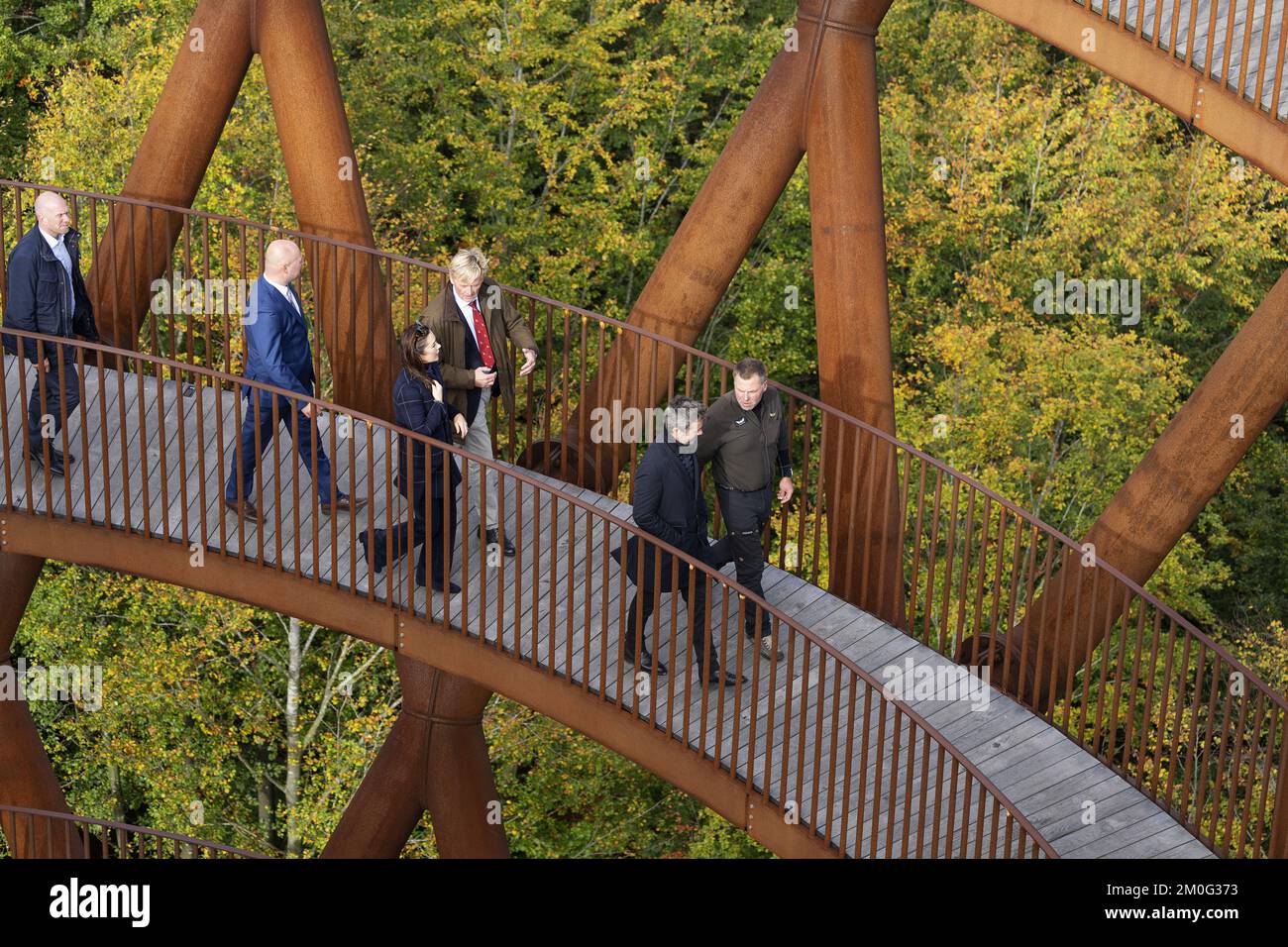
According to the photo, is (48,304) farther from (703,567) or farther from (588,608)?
(703,567)

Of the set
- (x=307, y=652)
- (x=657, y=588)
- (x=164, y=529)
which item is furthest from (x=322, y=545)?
(x=307, y=652)

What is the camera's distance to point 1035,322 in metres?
29.6

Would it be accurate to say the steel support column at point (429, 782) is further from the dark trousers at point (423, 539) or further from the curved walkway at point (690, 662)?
the dark trousers at point (423, 539)

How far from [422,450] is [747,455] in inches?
74.8

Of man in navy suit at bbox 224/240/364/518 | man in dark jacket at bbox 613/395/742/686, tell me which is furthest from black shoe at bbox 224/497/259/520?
man in dark jacket at bbox 613/395/742/686

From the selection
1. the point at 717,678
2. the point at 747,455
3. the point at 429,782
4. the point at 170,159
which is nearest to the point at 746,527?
the point at 747,455

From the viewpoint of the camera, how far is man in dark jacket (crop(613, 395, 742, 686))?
8.96 meters

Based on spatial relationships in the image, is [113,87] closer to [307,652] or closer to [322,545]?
[307,652]

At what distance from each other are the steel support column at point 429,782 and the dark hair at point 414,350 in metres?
3.80

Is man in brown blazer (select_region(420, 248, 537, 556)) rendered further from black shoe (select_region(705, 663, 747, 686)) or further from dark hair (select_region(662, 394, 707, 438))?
black shoe (select_region(705, 663, 747, 686))

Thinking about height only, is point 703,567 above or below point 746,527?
below

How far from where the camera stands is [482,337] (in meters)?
9.98

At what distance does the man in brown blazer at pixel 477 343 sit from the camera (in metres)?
9.74

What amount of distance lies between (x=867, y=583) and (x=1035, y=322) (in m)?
19.6
